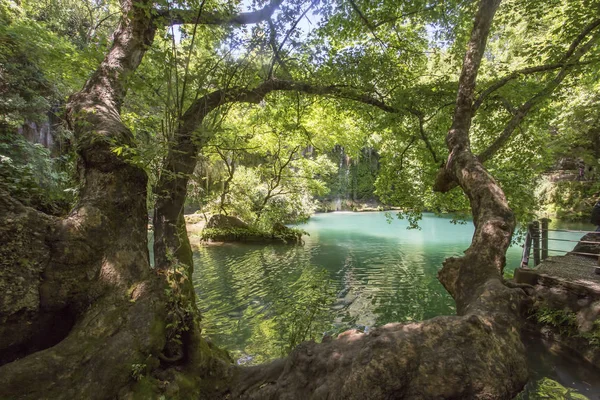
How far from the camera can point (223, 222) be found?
16.8 meters

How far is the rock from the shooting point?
16.7m

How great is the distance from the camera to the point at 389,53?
619 cm

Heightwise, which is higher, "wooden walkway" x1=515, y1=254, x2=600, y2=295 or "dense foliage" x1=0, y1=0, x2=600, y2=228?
"dense foliage" x1=0, y1=0, x2=600, y2=228

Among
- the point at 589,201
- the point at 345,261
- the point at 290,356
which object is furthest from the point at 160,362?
the point at 589,201

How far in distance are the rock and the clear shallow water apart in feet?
5.39

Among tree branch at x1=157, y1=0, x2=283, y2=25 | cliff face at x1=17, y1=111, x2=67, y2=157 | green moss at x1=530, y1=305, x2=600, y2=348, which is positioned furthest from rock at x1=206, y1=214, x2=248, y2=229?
green moss at x1=530, y1=305, x2=600, y2=348

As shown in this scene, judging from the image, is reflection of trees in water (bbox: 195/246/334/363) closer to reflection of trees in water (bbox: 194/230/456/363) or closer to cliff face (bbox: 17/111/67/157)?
reflection of trees in water (bbox: 194/230/456/363)

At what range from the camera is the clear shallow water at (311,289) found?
6.00 meters

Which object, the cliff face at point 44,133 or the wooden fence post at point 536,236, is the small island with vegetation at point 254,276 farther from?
the cliff face at point 44,133

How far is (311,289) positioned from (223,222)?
942 cm

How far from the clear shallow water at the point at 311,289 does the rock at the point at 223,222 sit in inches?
64.7

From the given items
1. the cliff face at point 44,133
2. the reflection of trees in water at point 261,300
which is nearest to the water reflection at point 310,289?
the reflection of trees in water at point 261,300

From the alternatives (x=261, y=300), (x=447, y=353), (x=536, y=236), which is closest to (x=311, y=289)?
(x=261, y=300)

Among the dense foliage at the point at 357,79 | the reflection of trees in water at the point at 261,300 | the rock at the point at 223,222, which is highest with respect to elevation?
the dense foliage at the point at 357,79
